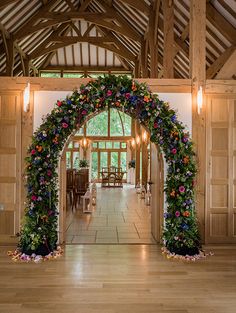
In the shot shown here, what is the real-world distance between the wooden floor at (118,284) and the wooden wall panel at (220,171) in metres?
0.51

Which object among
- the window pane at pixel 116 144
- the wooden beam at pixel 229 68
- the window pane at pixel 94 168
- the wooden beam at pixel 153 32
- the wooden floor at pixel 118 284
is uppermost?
the wooden beam at pixel 153 32

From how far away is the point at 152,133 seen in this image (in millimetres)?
4844

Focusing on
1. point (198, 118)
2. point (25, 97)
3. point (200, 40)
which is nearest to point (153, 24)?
point (200, 40)

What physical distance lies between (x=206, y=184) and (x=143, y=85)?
1.89m

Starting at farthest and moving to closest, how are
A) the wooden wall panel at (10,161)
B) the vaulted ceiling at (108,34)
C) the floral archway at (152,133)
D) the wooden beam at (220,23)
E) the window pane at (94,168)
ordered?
1. the window pane at (94,168)
2. the vaulted ceiling at (108,34)
3. the wooden beam at (220,23)
4. the wooden wall panel at (10,161)
5. the floral archway at (152,133)

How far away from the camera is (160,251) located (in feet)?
16.0

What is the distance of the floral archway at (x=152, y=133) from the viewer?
4.65 metres

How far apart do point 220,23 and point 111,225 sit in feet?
15.4

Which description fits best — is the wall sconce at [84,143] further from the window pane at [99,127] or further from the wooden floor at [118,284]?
the wooden floor at [118,284]

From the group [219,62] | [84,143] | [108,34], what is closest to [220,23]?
[219,62]

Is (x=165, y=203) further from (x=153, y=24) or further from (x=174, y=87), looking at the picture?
(x=153, y=24)

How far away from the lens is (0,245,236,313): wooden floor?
3.04 m

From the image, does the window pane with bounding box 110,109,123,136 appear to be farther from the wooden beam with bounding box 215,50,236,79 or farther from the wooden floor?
the wooden floor

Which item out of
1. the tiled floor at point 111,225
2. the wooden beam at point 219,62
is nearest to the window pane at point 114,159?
the tiled floor at point 111,225
